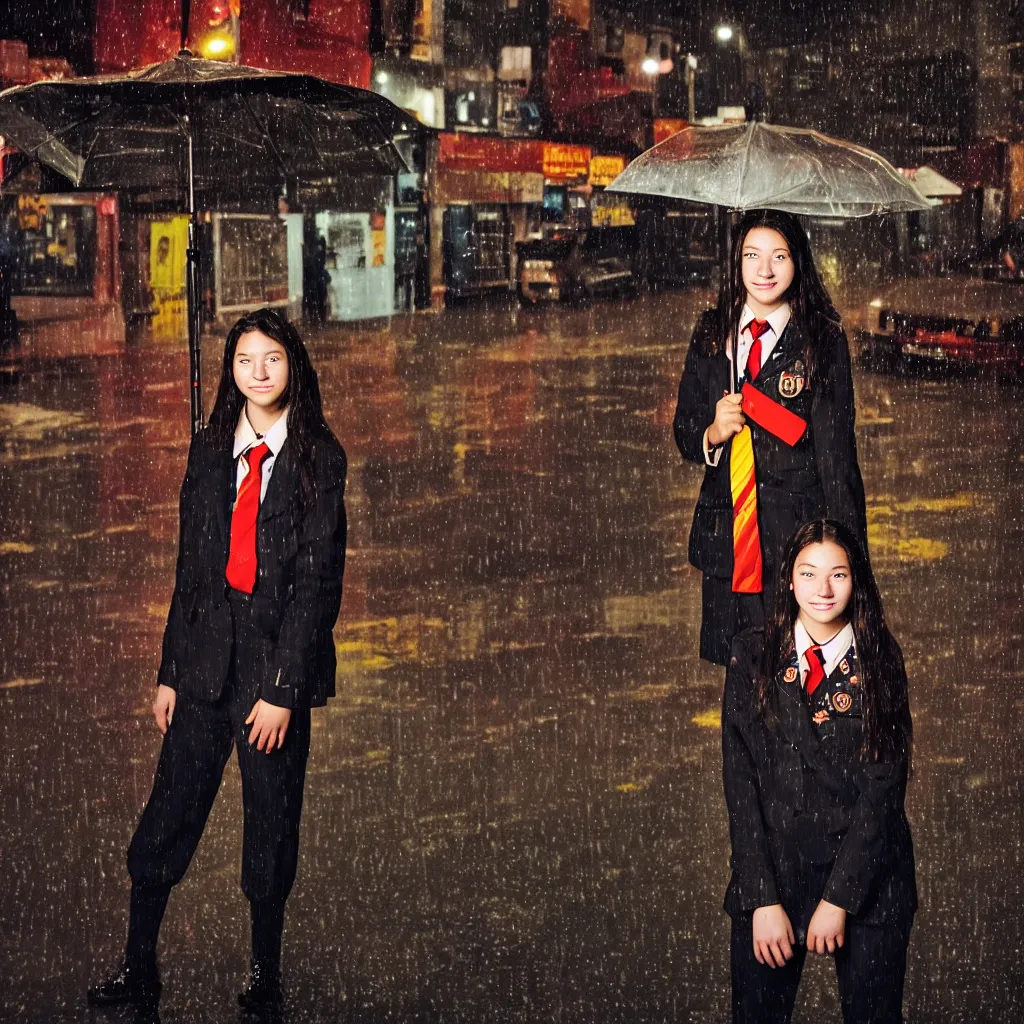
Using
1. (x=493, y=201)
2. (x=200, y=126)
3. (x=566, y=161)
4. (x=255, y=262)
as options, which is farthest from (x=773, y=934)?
(x=566, y=161)

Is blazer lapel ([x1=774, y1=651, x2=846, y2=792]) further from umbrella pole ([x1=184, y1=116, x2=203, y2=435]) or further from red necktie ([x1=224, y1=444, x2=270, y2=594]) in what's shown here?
umbrella pole ([x1=184, y1=116, x2=203, y2=435])

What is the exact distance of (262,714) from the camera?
13.8 feet

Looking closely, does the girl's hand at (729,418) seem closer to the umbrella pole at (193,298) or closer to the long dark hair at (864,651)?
the long dark hair at (864,651)

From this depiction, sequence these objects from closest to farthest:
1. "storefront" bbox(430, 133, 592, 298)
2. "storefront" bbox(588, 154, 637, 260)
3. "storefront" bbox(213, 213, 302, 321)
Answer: "storefront" bbox(213, 213, 302, 321) < "storefront" bbox(430, 133, 592, 298) < "storefront" bbox(588, 154, 637, 260)

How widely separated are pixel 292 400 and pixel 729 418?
1.31 meters

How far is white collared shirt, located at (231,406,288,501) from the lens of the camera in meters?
4.27

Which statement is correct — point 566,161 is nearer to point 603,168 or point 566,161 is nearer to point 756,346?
point 603,168

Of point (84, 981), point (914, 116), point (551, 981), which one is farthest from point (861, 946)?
point (914, 116)

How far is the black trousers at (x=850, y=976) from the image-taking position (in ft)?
11.3

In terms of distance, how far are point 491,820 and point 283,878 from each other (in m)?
1.63

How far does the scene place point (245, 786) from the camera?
4406 millimetres

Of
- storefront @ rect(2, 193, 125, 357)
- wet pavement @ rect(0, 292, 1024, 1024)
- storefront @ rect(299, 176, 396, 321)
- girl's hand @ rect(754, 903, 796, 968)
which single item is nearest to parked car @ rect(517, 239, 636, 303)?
storefront @ rect(299, 176, 396, 321)

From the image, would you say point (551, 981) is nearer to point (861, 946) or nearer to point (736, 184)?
point (861, 946)

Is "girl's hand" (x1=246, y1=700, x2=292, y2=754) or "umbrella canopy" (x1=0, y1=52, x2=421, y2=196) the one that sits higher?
"umbrella canopy" (x1=0, y1=52, x2=421, y2=196)
